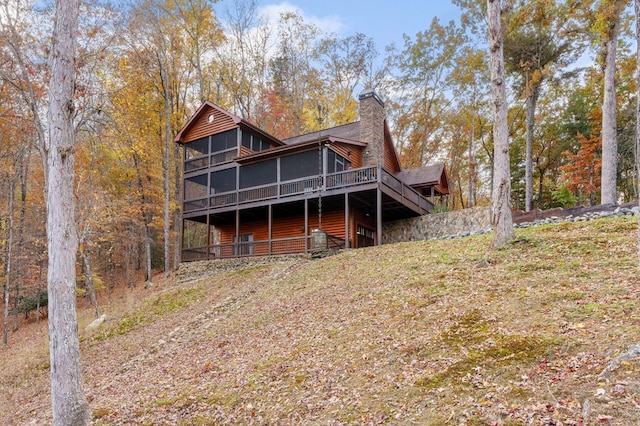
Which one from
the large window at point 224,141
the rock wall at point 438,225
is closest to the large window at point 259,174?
the large window at point 224,141

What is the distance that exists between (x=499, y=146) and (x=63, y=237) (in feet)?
31.3

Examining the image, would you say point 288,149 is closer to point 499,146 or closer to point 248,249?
point 248,249

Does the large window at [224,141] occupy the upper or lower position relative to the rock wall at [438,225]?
upper

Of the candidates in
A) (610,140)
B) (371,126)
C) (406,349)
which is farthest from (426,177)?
(406,349)

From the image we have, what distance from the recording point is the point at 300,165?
18.9 meters

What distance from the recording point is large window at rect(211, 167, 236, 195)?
21188mm

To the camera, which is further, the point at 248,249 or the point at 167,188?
the point at 167,188

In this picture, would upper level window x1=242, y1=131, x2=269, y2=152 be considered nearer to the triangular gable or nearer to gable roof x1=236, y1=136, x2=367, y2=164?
the triangular gable

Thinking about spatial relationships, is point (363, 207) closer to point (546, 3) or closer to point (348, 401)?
point (546, 3)

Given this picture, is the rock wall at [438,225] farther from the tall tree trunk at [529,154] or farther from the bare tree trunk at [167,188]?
the bare tree trunk at [167,188]

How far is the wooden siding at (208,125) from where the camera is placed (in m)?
21.6

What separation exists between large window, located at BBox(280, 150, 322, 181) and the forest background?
23.6ft

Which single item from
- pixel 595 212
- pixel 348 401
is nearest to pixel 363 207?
pixel 595 212

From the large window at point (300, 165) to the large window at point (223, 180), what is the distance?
3.36 meters
